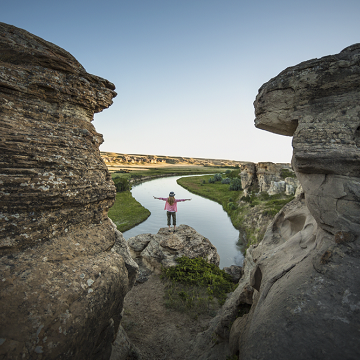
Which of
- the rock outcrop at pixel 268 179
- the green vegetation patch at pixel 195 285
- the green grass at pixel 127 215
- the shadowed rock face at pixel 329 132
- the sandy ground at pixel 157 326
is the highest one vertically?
the shadowed rock face at pixel 329 132

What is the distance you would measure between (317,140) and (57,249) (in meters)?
7.31

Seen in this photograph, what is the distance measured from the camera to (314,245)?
573 cm

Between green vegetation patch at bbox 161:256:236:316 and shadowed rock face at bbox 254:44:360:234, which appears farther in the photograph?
green vegetation patch at bbox 161:256:236:316

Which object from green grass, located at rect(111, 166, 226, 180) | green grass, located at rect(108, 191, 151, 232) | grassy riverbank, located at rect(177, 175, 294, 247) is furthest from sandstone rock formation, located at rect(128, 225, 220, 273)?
green grass, located at rect(111, 166, 226, 180)

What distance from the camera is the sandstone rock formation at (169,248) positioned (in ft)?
39.8

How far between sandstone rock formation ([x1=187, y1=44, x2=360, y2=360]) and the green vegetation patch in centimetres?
164

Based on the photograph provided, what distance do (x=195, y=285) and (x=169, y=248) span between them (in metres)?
2.89

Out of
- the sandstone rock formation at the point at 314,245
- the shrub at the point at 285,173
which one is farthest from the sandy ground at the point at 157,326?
the shrub at the point at 285,173

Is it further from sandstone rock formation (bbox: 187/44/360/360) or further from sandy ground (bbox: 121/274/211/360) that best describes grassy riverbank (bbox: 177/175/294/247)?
sandstone rock formation (bbox: 187/44/360/360)

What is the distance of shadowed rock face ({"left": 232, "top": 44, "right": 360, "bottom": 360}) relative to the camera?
11.7 feet

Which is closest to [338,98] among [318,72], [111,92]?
[318,72]

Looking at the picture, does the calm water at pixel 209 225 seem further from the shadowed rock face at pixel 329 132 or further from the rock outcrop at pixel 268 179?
the shadowed rock face at pixel 329 132

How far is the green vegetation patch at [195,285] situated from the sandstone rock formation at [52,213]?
472 cm

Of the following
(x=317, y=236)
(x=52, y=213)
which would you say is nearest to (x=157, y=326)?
(x=52, y=213)
